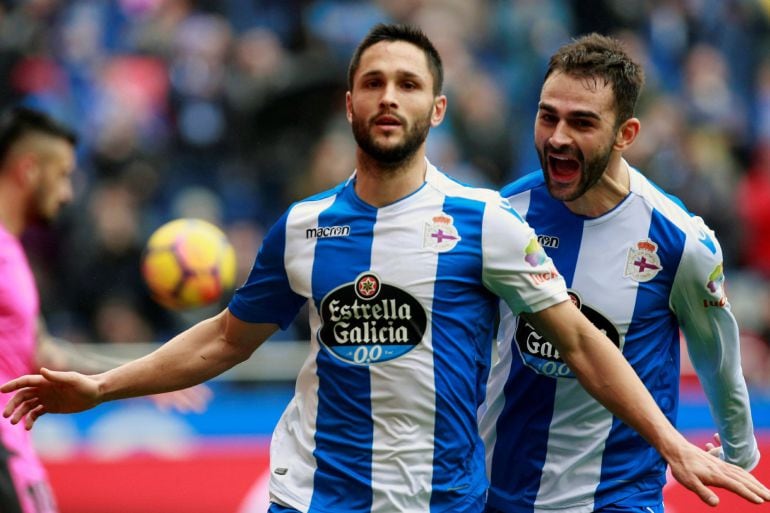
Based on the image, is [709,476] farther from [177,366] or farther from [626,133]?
[177,366]

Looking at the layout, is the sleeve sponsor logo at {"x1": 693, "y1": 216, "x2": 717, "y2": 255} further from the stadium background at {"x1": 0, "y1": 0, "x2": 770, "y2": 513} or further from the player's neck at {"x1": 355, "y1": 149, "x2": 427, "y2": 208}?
the stadium background at {"x1": 0, "y1": 0, "x2": 770, "y2": 513}

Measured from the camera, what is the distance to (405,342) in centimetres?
478

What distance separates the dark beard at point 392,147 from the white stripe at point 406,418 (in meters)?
0.38

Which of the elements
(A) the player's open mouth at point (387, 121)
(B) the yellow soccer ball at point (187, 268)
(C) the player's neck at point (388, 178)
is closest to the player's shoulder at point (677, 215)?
(C) the player's neck at point (388, 178)

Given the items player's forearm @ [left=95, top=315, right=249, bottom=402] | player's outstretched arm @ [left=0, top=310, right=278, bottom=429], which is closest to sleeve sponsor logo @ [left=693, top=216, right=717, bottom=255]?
player's outstretched arm @ [left=0, top=310, right=278, bottom=429]

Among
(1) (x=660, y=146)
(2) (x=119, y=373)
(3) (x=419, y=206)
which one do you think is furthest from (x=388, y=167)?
(1) (x=660, y=146)

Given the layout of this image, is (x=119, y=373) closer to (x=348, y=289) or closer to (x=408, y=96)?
(x=348, y=289)

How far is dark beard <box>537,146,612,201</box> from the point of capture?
5.08m

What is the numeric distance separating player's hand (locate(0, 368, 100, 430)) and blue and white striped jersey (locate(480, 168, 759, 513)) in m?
1.61

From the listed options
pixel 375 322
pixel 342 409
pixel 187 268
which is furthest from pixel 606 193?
pixel 187 268

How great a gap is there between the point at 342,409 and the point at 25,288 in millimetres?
2246

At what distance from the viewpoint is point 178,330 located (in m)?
10.9

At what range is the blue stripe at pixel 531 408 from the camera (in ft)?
17.3

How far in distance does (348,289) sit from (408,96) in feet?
2.35
